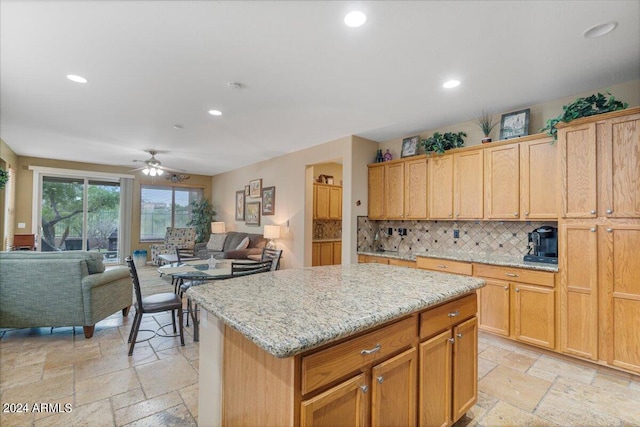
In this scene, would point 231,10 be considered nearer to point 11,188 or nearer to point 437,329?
point 437,329

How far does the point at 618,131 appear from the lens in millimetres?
2582

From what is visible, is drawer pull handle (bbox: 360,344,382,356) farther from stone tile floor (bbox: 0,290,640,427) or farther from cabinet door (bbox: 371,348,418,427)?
stone tile floor (bbox: 0,290,640,427)

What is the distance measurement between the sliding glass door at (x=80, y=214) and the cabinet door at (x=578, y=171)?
932 centimetres

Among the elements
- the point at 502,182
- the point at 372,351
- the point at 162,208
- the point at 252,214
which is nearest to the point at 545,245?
the point at 502,182

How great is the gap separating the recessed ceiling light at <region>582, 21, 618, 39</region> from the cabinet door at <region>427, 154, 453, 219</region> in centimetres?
186

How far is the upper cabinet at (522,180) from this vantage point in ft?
10.2

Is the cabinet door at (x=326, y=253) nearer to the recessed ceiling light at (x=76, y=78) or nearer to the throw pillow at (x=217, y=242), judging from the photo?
A: the throw pillow at (x=217, y=242)

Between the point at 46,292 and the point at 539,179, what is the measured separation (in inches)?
211

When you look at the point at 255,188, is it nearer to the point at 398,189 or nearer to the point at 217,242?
the point at 217,242

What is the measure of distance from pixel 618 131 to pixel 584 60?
2.24ft

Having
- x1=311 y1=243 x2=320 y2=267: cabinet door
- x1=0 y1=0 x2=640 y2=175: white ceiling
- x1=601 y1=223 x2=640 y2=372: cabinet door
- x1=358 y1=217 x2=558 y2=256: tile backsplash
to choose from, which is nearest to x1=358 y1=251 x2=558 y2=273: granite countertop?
x1=358 y1=217 x2=558 y2=256: tile backsplash

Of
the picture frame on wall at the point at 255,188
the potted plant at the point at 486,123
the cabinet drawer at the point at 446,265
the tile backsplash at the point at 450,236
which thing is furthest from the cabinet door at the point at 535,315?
the picture frame on wall at the point at 255,188

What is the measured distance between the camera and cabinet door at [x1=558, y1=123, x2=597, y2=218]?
8.83 ft

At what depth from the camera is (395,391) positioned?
4.63 feet
